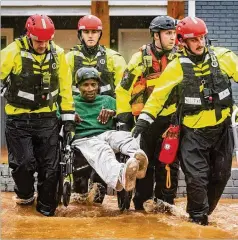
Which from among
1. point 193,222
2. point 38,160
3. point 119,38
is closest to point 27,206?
point 38,160

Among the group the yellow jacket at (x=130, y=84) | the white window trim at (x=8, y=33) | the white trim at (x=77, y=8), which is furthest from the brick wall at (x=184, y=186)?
the white window trim at (x=8, y=33)

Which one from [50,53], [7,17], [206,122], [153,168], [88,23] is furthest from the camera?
[7,17]

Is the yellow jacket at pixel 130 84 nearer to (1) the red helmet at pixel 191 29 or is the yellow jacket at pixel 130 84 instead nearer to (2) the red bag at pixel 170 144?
(2) the red bag at pixel 170 144

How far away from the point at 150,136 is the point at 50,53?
1457mm

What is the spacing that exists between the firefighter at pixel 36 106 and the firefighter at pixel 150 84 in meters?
0.64

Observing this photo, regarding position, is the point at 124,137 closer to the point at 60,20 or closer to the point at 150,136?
the point at 150,136

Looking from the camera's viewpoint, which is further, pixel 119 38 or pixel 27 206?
pixel 119 38

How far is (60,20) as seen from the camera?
45.5 ft

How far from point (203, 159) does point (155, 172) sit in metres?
1.12

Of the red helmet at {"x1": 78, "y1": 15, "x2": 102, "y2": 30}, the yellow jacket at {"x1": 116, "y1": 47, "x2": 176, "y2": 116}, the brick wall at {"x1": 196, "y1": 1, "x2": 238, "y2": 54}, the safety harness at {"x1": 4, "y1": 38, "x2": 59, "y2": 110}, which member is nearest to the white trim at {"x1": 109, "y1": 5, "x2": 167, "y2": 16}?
the brick wall at {"x1": 196, "y1": 1, "x2": 238, "y2": 54}

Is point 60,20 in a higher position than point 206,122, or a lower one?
higher

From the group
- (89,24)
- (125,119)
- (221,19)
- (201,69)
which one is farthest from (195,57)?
(221,19)

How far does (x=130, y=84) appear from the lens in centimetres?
794

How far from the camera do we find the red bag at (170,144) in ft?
23.8
